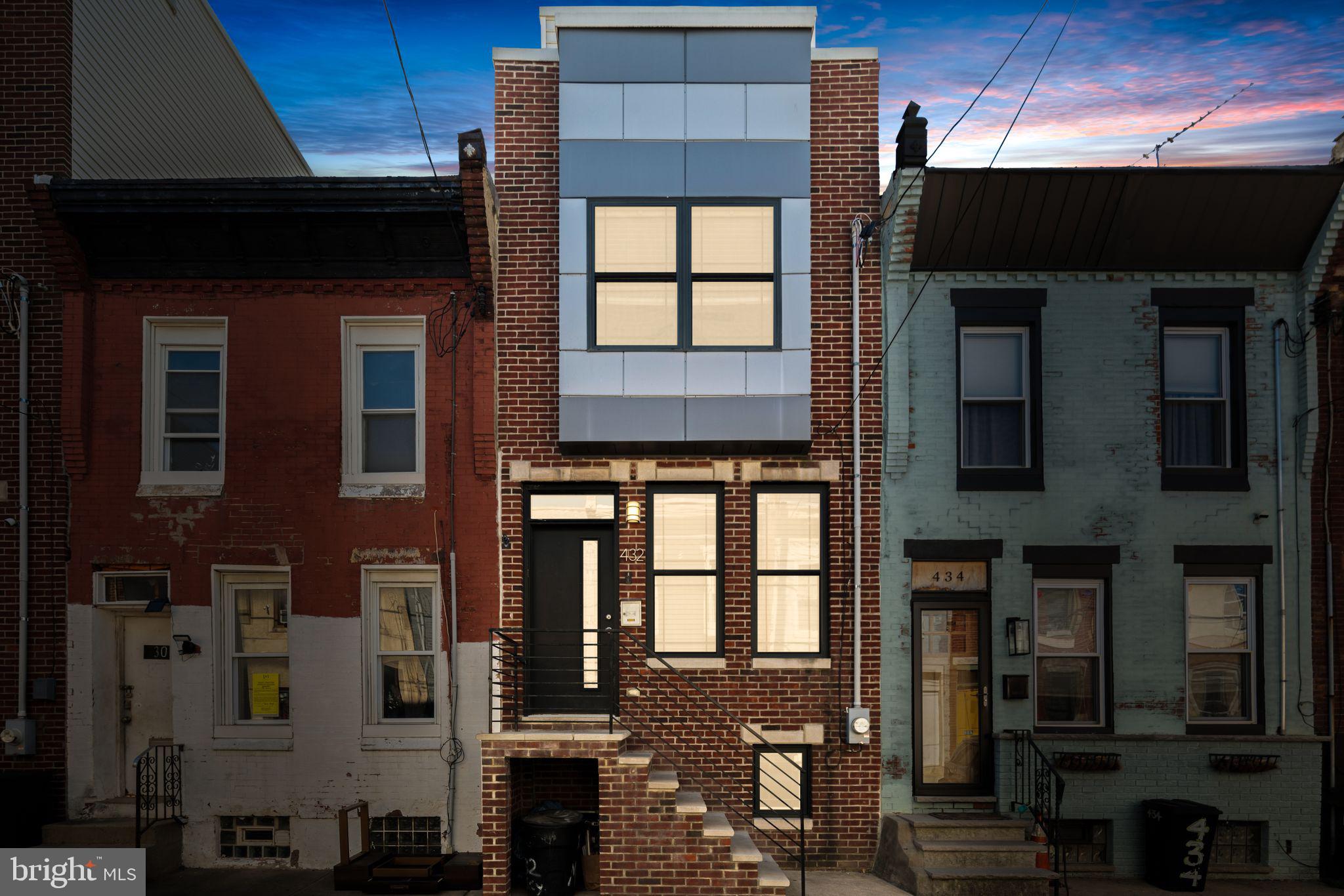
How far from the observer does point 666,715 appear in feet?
33.0

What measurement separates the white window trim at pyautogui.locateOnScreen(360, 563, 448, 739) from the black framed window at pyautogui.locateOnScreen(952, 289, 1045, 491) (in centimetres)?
620

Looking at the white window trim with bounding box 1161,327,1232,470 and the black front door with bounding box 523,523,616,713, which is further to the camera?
the white window trim with bounding box 1161,327,1232,470

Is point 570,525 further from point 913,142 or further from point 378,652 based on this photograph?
point 913,142

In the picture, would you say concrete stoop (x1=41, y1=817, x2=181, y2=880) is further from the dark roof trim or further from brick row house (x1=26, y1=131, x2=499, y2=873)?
the dark roof trim

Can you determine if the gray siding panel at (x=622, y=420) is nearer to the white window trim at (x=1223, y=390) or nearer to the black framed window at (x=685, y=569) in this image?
the black framed window at (x=685, y=569)

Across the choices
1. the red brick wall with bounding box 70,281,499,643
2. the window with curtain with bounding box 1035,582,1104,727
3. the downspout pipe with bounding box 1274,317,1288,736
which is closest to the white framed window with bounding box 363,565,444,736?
the red brick wall with bounding box 70,281,499,643

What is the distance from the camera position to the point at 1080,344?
1033 cm

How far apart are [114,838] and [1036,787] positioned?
10020mm

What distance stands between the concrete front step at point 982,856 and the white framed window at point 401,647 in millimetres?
5621

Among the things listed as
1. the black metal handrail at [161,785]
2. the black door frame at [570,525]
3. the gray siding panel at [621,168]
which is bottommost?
the black metal handrail at [161,785]

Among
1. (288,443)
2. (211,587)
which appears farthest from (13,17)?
(211,587)

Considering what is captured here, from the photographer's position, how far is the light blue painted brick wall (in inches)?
392

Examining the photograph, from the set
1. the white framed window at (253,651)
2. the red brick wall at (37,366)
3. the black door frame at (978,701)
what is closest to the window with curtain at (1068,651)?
the black door frame at (978,701)

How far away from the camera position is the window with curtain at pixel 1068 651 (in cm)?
1020
